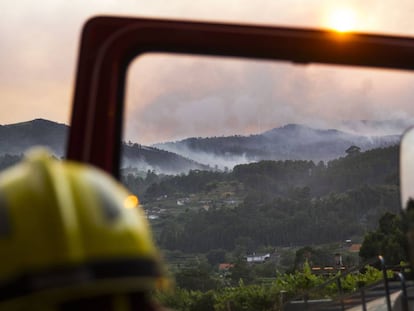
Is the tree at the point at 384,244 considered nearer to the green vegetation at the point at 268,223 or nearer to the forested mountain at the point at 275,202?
the green vegetation at the point at 268,223

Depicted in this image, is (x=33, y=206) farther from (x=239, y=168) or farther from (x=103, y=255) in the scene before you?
(x=239, y=168)

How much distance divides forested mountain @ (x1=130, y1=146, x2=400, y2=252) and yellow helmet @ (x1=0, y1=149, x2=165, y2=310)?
5.91 m

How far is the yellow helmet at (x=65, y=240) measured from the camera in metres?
1.17

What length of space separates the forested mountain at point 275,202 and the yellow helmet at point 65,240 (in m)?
5.91

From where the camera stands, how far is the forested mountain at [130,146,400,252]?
9.09m

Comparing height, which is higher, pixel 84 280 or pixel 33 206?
pixel 33 206

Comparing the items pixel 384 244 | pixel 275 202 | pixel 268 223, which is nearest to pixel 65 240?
pixel 268 223

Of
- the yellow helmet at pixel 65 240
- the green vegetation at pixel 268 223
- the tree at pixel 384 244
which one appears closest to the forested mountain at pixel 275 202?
the green vegetation at pixel 268 223

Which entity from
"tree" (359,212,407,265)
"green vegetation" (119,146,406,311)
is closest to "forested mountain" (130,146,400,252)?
"green vegetation" (119,146,406,311)

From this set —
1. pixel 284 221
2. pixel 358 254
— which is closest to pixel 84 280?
pixel 284 221

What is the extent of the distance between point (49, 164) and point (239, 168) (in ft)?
38.8

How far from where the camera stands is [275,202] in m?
10.7

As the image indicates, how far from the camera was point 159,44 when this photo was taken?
8.56ft

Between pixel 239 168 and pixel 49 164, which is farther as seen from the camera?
pixel 239 168
